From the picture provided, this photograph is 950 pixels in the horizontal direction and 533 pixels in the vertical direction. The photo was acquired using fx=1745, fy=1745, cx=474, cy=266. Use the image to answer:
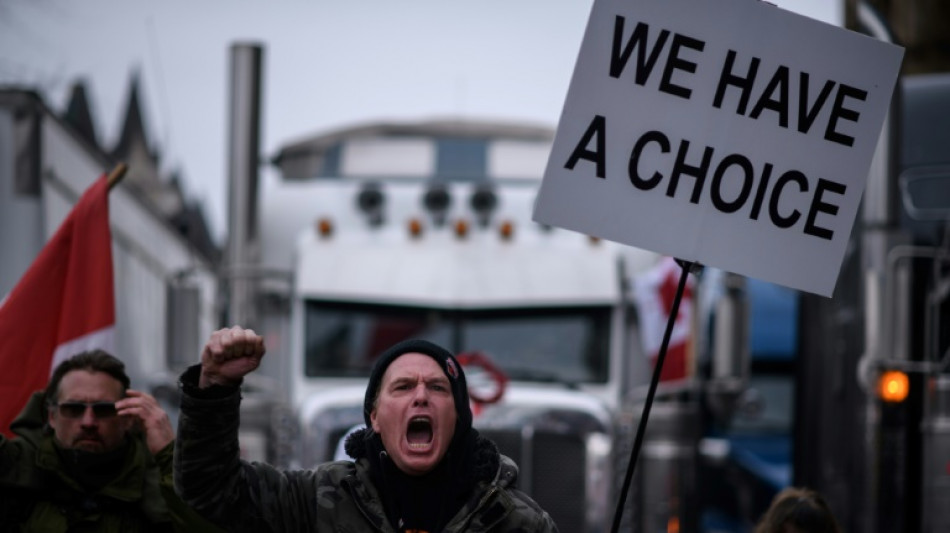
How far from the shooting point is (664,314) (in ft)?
37.0

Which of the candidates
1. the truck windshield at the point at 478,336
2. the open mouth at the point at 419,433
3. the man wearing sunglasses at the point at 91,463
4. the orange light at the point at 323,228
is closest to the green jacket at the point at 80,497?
the man wearing sunglasses at the point at 91,463

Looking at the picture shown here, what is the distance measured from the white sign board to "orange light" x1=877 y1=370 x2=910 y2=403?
4.82 meters

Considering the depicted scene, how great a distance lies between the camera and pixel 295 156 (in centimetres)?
1306

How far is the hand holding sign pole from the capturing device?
493 cm

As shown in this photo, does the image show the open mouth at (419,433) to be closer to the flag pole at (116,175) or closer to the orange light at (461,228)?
the flag pole at (116,175)

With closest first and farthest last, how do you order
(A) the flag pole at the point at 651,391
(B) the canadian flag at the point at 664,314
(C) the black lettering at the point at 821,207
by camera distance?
(A) the flag pole at the point at 651,391 < (C) the black lettering at the point at 821,207 < (B) the canadian flag at the point at 664,314

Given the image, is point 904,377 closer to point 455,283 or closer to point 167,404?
point 455,283

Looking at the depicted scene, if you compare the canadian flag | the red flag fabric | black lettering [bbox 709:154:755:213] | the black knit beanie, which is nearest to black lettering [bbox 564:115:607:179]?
black lettering [bbox 709:154:755:213]

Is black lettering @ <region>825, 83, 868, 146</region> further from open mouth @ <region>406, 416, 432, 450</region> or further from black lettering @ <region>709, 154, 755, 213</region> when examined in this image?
open mouth @ <region>406, 416, 432, 450</region>

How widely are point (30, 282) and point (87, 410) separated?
5.38ft

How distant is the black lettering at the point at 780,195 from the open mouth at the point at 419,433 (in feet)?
4.57

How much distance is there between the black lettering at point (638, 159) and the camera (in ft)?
16.3

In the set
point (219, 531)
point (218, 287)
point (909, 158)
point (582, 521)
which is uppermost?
point (909, 158)

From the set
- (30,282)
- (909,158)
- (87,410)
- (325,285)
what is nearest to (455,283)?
(325,285)
